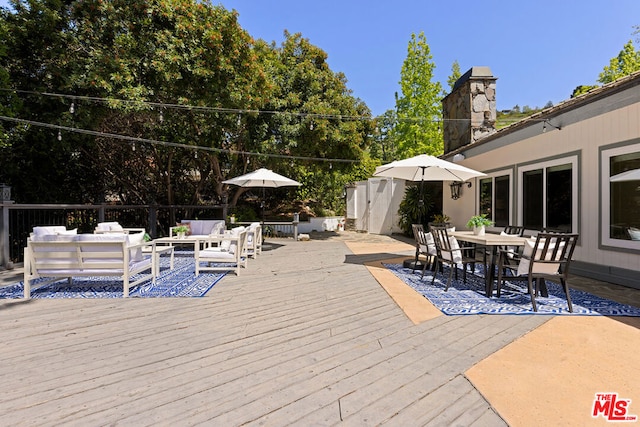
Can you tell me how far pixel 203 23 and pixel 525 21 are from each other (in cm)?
1093

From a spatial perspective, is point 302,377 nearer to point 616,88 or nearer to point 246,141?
point 616,88

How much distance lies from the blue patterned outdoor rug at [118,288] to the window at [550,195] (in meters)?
6.41

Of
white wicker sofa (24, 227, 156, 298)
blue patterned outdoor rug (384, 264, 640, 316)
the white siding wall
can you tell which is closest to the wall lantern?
the white siding wall

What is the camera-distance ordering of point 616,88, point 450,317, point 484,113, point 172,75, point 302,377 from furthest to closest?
point 484,113 → point 172,75 → point 616,88 → point 450,317 → point 302,377

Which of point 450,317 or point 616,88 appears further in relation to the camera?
point 616,88

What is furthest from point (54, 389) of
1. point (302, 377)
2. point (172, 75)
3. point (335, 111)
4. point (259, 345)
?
point (335, 111)

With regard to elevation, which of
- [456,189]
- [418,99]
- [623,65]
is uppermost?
[623,65]

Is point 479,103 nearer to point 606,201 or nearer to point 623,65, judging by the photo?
point 606,201

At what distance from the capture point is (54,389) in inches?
83.1

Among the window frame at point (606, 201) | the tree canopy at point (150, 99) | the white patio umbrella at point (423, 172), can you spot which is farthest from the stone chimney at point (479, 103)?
the window frame at point (606, 201)

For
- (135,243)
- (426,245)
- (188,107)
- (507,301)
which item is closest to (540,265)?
(507,301)

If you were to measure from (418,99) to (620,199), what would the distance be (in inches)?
511

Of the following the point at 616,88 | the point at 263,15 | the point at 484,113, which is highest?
the point at 263,15

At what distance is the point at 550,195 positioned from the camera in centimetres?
646
